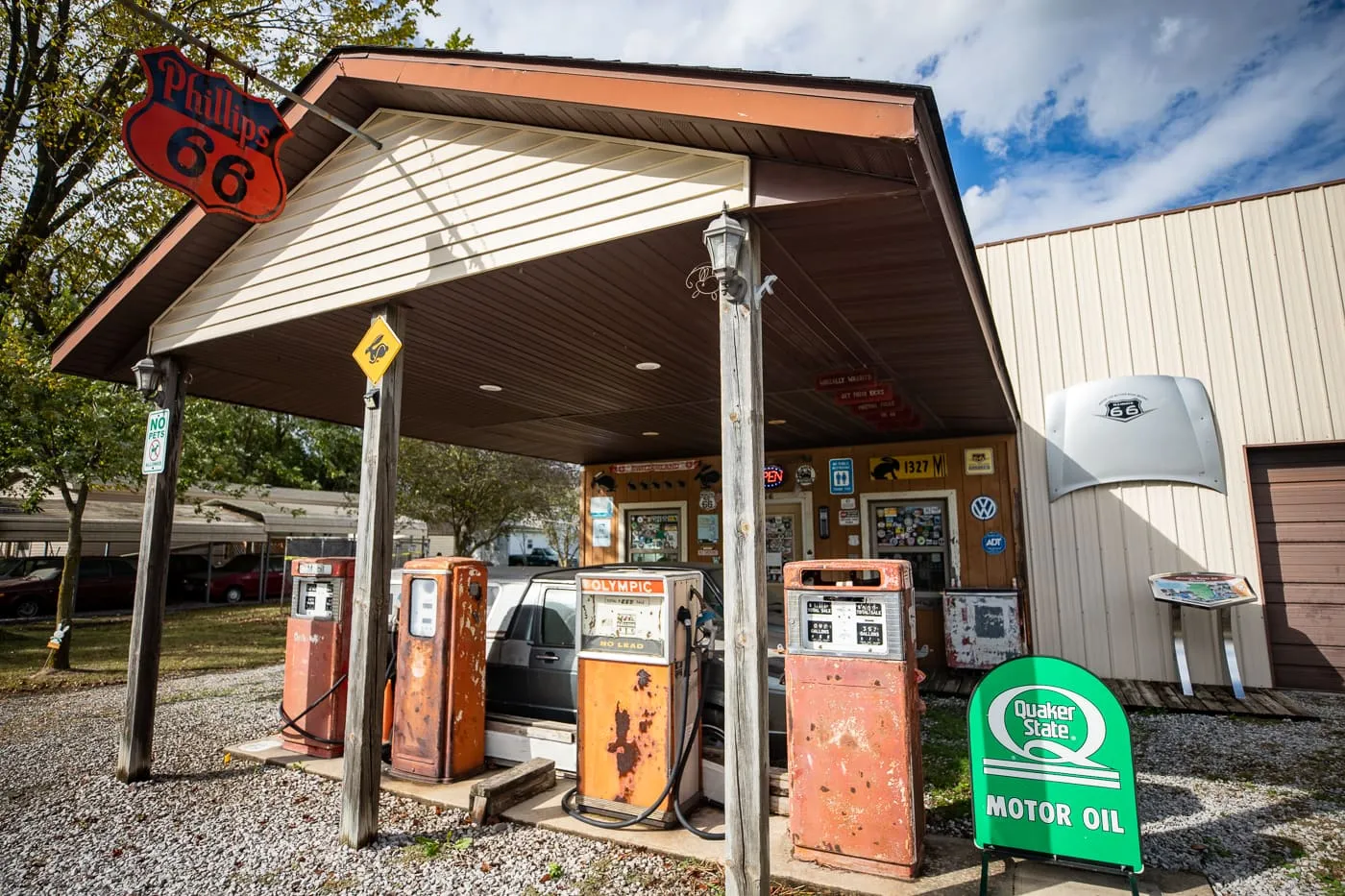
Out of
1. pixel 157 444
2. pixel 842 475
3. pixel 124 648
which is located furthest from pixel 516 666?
pixel 124 648

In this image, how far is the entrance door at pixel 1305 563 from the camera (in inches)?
291

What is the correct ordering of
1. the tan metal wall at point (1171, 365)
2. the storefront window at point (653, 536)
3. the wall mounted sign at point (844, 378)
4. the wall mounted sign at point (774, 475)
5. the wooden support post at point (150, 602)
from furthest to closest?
the storefront window at point (653, 536)
the wall mounted sign at point (774, 475)
the tan metal wall at point (1171, 365)
the wall mounted sign at point (844, 378)
the wooden support post at point (150, 602)

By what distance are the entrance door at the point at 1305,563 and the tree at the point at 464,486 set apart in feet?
48.1

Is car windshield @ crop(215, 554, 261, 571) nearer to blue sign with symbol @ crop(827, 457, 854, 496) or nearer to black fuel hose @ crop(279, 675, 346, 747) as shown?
black fuel hose @ crop(279, 675, 346, 747)

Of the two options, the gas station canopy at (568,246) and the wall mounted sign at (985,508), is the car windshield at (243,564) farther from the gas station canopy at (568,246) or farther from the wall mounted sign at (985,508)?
the wall mounted sign at (985,508)

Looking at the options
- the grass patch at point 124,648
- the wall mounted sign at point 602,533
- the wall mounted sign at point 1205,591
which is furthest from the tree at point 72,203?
the wall mounted sign at point 1205,591

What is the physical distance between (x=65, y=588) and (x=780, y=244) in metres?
10.9

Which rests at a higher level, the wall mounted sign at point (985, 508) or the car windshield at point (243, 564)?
the wall mounted sign at point (985, 508)

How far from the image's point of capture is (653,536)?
11094 mm

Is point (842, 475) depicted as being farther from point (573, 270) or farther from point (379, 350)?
point (379, 350)

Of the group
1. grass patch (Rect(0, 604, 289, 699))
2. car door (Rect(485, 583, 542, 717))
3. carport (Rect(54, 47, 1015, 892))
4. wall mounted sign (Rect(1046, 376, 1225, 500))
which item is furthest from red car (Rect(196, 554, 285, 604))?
wall mounted sign (Rect(1046, 376, 1225, 500))

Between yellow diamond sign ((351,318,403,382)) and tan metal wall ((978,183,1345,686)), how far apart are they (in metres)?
7.45

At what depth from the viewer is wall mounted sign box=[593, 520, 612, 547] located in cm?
1146

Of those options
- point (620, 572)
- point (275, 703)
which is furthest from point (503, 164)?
point (275, 703)
